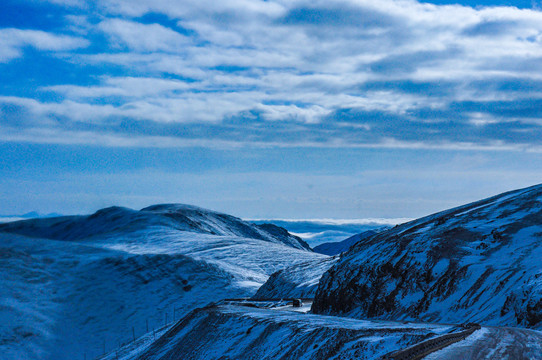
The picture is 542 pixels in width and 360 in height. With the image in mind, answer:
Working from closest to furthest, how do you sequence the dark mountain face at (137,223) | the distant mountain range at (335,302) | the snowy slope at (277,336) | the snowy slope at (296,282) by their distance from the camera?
the snowy slope at (277,336)
the distant mountain range at (335,302)
the snowy slope at (296,282)
the dark mountain face at (137,223)

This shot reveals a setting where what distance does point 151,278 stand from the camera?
8650 cm

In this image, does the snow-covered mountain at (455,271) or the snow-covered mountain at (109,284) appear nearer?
the snow-covered mountain at (455,271)

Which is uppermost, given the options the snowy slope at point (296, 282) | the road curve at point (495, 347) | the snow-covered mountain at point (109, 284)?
the road curve at point (495, 347)

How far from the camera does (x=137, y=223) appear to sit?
5522 inches

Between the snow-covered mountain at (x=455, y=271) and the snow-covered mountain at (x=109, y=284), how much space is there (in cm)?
3967

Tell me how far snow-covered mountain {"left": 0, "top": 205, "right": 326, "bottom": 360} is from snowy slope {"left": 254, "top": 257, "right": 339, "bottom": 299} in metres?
18.4

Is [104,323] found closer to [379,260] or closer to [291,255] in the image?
[291,255]

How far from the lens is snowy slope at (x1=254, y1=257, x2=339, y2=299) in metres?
48.0

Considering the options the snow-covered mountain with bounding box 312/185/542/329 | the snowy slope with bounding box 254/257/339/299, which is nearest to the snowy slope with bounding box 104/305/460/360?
the snow-covered mountain with bounding box 312/185/542/329

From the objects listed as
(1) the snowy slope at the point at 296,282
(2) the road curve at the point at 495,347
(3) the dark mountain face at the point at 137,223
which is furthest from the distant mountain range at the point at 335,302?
(3) the dark mountain face at the point at 137,223

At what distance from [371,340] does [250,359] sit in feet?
17.8

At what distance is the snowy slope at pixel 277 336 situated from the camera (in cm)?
1770

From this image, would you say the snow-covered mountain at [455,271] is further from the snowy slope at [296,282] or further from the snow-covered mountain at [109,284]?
the snow-covered mountain at [109,284]

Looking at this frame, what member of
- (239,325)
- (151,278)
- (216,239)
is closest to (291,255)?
(216,239)
